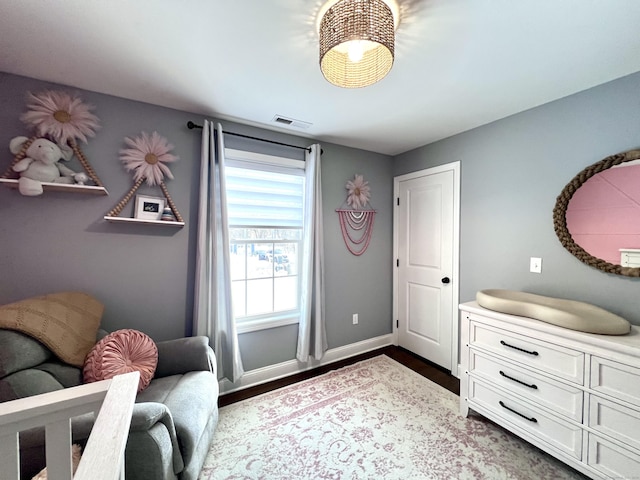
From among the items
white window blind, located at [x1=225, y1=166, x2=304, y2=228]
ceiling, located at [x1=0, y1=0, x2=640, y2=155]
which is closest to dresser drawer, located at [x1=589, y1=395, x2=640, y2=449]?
ceiling, located at [x1=0, y1=0, x2=640, y2=155]

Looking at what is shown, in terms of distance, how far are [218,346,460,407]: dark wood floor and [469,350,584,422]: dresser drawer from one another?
573 mm

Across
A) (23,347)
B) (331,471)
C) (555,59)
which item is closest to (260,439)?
(331,471)

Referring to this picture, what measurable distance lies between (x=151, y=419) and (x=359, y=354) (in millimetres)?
2285

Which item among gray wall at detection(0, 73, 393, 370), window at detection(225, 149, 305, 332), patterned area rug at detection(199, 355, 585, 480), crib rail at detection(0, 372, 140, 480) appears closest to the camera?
crib rail at detection(0, 372, 140, 480)

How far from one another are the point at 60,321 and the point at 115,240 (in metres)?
0.64

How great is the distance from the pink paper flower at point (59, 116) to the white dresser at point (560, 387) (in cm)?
300

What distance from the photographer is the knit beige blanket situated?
4.19 feet

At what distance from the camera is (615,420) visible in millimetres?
1303

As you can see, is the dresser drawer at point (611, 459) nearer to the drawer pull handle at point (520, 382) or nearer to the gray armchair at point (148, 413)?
the drawer pull handle at point (520, 382)

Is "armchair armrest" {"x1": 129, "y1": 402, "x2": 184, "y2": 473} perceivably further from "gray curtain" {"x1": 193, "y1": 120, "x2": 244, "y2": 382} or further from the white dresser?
the white dresser

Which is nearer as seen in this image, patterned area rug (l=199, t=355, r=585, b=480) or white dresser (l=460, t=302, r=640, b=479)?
white dresser (l=460, t=302, r=640, b=479)

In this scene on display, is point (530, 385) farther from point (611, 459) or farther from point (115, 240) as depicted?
point (115, 240)

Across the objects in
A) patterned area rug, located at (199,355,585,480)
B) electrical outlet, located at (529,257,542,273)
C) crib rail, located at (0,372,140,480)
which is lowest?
patterned area rug, located at (199,355,585,480)

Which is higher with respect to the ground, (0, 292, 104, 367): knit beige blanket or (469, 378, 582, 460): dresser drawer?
(0, 292, 104, 367): knit beige blanket
